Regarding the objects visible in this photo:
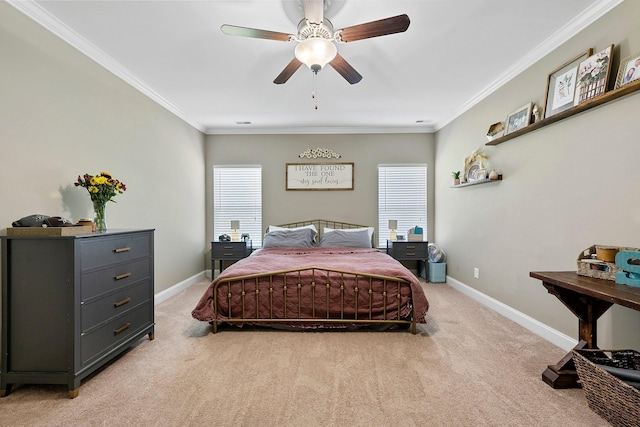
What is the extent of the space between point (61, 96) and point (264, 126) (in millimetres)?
3095

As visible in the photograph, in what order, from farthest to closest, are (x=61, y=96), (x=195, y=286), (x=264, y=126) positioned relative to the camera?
(x=264, y=126) < (x=195, y=286) < (x=61, y=96)

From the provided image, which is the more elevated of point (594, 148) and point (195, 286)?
point (594, 148)

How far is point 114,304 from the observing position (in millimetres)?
2330

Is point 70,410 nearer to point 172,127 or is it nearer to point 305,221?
point 172,127

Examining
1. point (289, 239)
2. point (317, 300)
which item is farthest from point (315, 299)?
point (289, 239)

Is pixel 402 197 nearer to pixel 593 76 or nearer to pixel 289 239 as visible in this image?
pixel 289 239

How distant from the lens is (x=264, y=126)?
5340 mm

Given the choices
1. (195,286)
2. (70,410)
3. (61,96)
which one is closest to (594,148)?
(70,410)

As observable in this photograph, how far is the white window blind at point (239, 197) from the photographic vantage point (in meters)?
5.53

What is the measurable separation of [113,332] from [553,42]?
440 cm

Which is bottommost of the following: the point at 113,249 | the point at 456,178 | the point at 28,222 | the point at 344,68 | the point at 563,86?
the point at 113,249

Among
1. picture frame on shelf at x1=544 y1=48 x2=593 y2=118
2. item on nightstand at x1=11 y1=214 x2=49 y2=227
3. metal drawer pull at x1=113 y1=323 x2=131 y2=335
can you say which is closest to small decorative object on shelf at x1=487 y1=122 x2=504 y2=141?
picture frame on shelf at x1=544 y1=48 x2=593 y2=118

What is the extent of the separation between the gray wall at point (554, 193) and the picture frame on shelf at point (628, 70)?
11cm

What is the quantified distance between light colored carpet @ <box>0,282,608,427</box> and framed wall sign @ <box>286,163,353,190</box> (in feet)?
9.95
